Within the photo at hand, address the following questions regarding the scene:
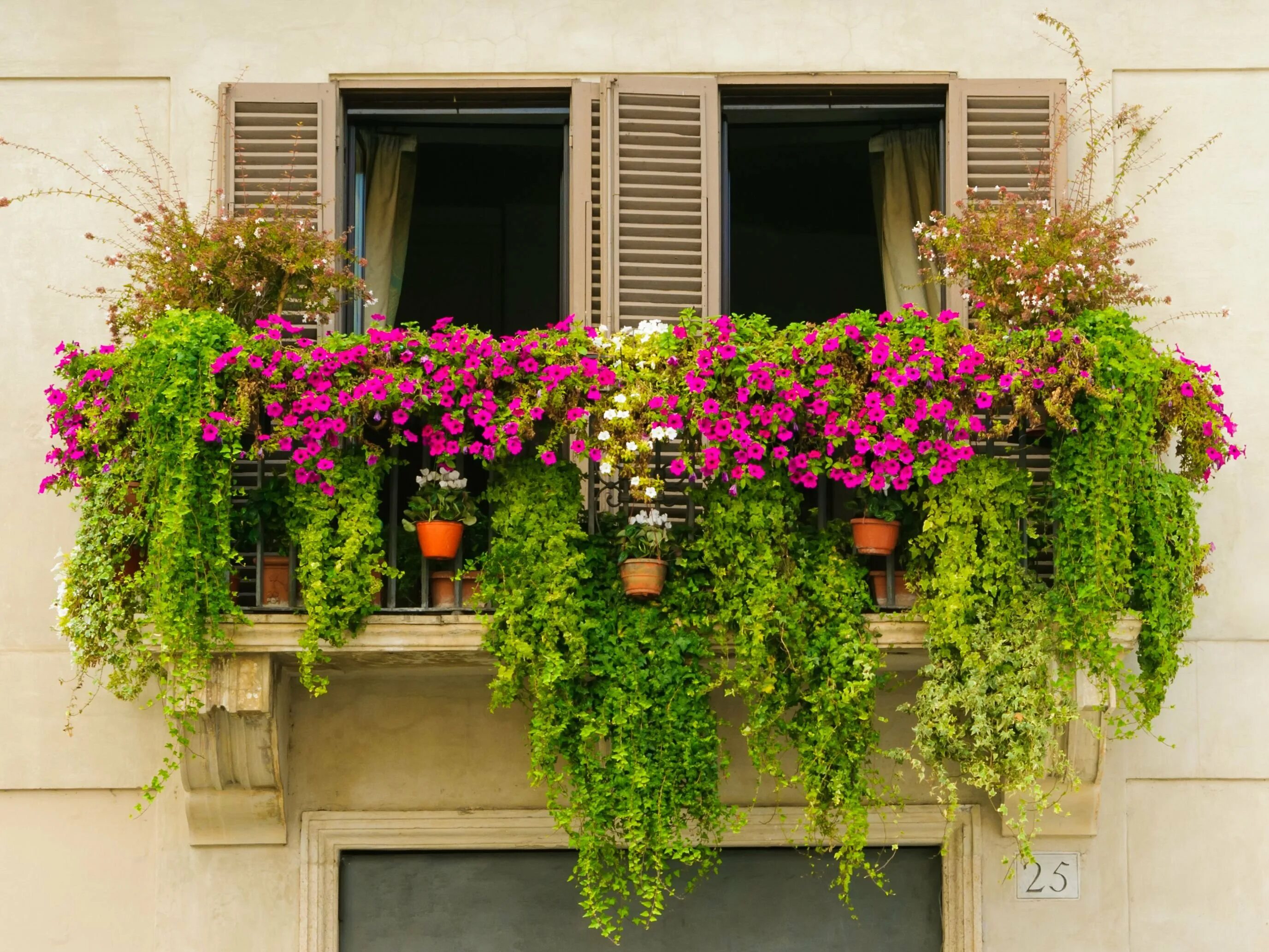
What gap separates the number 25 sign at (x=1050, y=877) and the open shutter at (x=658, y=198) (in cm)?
250

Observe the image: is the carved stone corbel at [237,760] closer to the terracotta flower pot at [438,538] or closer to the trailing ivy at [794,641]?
the terracotta flower pot at [438,538]

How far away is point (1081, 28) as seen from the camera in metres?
8.52

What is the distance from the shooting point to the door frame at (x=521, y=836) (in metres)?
7.90

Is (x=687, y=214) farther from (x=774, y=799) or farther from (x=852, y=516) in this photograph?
(x=774, y=799)

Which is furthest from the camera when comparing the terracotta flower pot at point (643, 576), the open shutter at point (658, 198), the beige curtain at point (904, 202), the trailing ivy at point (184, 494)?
the beige curtain at point (904, 202)

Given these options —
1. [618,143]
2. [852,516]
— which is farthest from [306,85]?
[852,516]

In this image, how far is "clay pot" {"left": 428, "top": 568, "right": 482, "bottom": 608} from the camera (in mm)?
7516

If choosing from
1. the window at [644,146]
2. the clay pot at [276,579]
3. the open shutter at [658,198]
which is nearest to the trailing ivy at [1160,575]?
the window at [644,146]

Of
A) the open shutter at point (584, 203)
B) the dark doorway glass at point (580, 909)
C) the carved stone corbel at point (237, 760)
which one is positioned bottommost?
the dark doorway glass at point (580, 909)

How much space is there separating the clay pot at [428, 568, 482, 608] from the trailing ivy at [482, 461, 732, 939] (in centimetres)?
19

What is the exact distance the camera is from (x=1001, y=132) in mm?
8391

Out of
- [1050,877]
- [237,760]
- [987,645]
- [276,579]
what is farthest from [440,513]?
[1050,877]

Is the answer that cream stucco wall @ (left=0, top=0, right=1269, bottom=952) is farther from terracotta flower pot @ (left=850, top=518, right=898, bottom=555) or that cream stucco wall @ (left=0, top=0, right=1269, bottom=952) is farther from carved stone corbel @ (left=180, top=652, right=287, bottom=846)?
terracotta flower pot @ (left=850, top=518, right=898, bottom=555)

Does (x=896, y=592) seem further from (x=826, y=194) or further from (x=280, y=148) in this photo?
(x=826, y=194)
